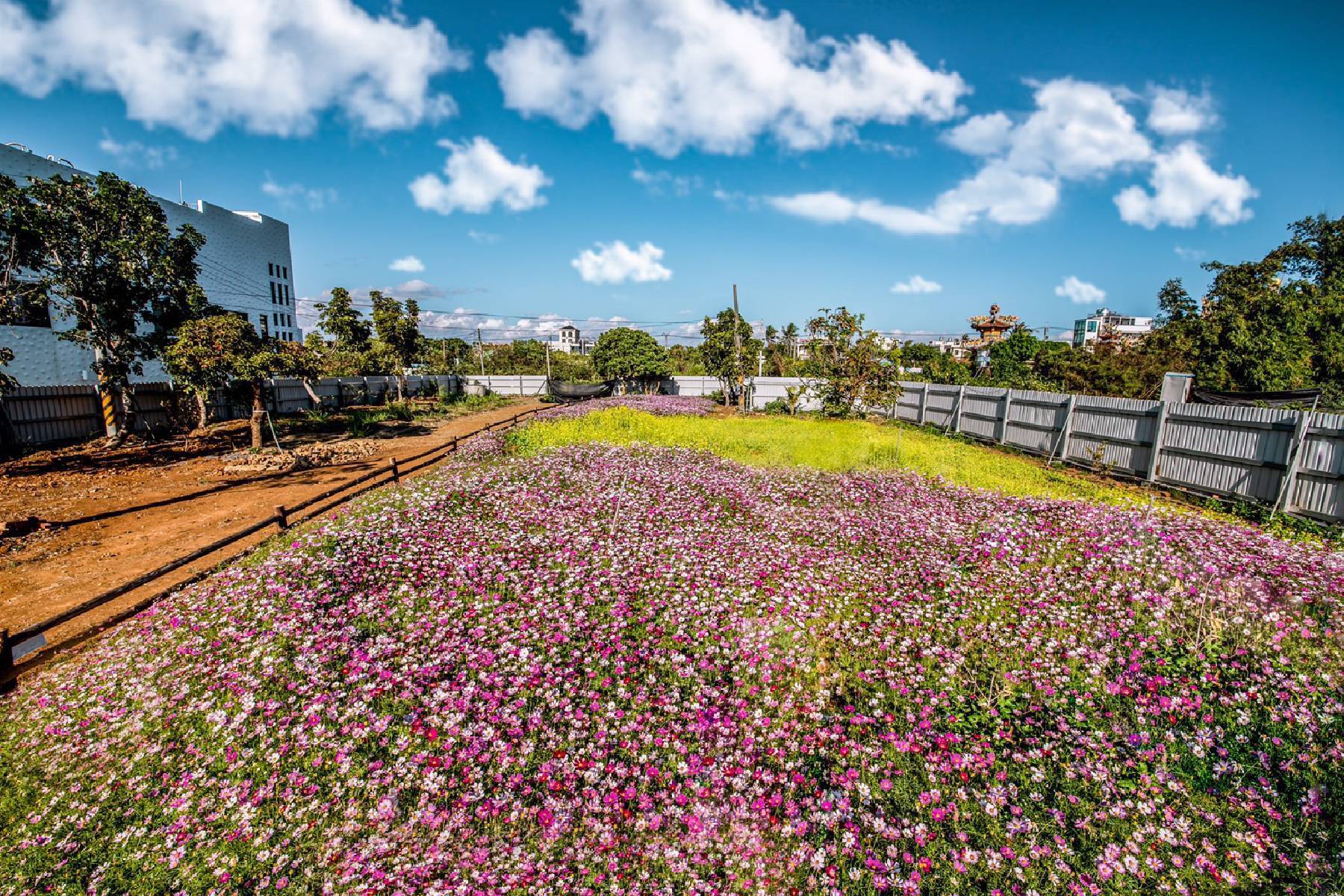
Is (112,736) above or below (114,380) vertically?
below

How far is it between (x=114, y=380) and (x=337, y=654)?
18.6 metres

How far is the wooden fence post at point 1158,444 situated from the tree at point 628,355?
106 ft

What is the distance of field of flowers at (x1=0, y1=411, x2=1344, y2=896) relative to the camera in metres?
3.59

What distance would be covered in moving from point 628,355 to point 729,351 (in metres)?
10.0

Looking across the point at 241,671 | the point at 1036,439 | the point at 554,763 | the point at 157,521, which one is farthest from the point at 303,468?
the point at 1036,439

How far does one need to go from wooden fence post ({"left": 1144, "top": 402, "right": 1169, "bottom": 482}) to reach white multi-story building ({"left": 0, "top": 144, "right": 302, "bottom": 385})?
104ft

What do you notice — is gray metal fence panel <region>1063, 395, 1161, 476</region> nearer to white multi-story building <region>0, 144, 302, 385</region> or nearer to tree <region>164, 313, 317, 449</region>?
tree <region>164, 313, 317, 449</region>

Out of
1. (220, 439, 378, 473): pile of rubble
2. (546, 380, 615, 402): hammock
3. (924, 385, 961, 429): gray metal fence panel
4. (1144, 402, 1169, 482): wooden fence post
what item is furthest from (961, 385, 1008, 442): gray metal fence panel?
(546, 380, 615, 402): hammock

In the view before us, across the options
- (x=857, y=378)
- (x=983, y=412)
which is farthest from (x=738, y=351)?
(x=983, y=412)

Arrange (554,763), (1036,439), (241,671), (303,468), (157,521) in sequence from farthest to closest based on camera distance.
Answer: (1036,439), (303,468), (157,521), (241,671), (554,763)

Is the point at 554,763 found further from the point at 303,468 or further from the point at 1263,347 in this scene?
the point at 1263,347

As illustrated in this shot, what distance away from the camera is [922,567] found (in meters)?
7.56

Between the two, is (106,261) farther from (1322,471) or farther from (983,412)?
(1322,471)

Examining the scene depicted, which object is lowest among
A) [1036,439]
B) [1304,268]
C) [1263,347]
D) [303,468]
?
[303,468]
